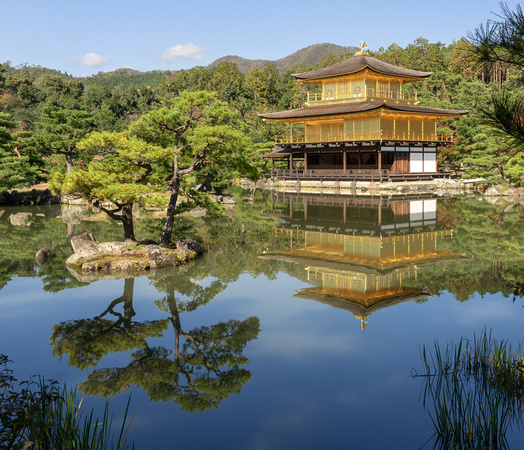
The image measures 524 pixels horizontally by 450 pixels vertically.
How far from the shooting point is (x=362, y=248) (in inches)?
653

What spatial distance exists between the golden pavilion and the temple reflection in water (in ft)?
34.6

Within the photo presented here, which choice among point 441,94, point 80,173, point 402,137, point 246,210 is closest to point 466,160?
point 402,137

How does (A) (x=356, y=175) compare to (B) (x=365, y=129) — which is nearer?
(A) (x=356, y=175)

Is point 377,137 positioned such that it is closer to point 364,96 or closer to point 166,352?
point 364,96

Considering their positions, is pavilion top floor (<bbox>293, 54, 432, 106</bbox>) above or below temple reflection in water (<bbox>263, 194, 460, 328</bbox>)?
above

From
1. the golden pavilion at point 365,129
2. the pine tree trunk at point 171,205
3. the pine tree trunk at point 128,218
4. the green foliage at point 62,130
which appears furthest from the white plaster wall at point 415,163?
the pine tree trunk at point 128,218

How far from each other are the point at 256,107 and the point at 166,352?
71.9 m

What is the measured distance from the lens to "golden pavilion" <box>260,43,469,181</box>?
39.5 meters

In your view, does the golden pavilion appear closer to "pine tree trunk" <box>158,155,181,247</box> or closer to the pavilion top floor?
the pavilion top floor

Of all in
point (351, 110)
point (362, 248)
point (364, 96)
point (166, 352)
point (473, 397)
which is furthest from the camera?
point (364, 96)

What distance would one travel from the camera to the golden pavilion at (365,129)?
3950 centimetres

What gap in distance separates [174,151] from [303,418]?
9729 mm

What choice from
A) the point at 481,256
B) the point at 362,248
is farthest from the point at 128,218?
the point at 481,256

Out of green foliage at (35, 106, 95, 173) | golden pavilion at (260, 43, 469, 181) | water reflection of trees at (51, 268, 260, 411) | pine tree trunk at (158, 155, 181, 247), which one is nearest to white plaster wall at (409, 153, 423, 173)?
golden pavilion at (260, 43, 469, 181)
